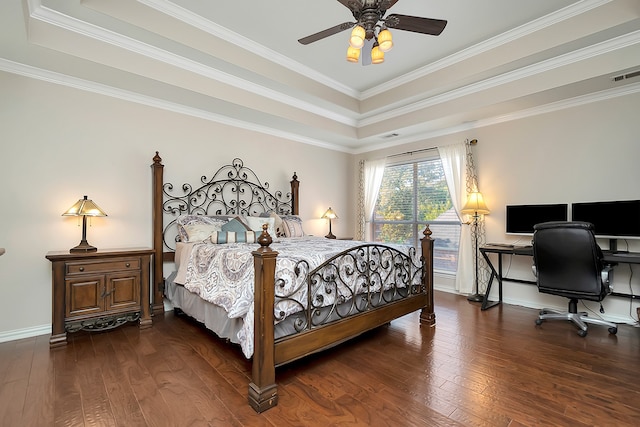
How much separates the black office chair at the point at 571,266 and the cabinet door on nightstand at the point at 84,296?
446 cm

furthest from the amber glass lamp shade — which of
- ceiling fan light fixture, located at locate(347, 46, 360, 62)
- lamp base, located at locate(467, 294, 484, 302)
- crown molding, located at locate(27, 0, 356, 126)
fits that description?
ceiling fan light fixture, located at locate(347, 46, 360, 62)

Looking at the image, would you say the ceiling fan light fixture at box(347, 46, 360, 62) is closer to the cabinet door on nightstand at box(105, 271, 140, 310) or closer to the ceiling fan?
the ceiling fan

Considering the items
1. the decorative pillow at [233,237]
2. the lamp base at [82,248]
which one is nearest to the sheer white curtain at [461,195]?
the decorative pillow at [233,237]

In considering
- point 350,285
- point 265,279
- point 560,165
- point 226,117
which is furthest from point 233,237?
point 560,165

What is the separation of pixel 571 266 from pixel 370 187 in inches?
133

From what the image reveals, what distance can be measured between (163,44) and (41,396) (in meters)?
3.07

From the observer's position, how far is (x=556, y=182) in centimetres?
370

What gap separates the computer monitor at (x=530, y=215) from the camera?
3547 millimetres

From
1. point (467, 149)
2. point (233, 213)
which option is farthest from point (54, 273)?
point (467, 149)

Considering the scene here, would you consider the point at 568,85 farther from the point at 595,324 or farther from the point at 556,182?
the point at 595,324

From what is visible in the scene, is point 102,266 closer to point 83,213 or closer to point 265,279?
point 83,213

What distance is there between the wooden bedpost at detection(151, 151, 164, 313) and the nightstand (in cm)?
34

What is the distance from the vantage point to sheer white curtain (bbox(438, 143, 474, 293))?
14.4ft

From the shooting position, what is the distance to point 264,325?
5.94 ft
